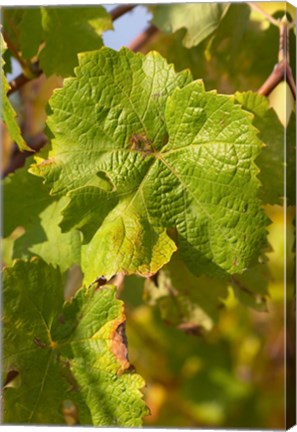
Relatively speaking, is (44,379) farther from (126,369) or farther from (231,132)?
(231,132)

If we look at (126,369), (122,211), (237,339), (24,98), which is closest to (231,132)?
(122,211)

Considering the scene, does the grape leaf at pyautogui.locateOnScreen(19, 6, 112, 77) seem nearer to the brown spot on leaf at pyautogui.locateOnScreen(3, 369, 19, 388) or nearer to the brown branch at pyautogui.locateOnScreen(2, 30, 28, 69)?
the brown branch at pyautogui.locateOnScreen(2, 30, 28, 69)

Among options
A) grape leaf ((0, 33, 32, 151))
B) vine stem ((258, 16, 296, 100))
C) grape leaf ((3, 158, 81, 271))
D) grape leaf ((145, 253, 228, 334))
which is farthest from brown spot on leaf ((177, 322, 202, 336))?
grape leaf ((0, 33, 32, 151))

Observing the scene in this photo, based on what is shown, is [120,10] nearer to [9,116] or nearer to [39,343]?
[9,116]

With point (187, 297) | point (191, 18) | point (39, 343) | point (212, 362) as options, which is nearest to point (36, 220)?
point (39, 343)

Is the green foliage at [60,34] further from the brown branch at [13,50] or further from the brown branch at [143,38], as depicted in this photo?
the brown branch at [143,38]
